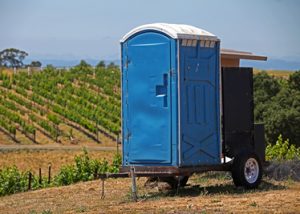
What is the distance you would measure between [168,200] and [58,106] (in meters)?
38.0

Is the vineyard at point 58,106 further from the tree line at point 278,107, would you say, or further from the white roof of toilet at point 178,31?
the white roof of toilet at point 178,31

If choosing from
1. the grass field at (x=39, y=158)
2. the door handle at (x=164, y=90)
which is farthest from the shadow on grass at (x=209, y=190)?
the grass field at (x=39, y=158)

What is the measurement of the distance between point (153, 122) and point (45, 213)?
2.49 meters

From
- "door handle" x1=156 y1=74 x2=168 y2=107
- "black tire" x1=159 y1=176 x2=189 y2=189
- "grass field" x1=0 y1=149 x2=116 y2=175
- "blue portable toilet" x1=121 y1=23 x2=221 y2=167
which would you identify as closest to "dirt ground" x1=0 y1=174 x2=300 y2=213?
"black tire" x1=159 y1=176 x2=189 y2=189

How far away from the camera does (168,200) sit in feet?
41.4

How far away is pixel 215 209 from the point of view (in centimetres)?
1122

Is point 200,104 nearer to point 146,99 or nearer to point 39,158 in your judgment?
point 146,99

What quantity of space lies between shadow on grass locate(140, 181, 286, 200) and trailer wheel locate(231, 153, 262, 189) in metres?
0.14

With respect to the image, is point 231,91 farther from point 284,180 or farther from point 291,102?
point 291,102

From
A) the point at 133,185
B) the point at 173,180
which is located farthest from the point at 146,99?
the point at 173,180

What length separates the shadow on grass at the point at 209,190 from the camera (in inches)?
528

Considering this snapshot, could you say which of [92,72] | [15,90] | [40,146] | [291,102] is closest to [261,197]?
[291,102]

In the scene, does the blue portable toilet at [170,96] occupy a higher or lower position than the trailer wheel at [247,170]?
higher

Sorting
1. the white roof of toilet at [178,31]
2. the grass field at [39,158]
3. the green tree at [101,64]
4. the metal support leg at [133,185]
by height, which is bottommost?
the grass field at [39,158]
